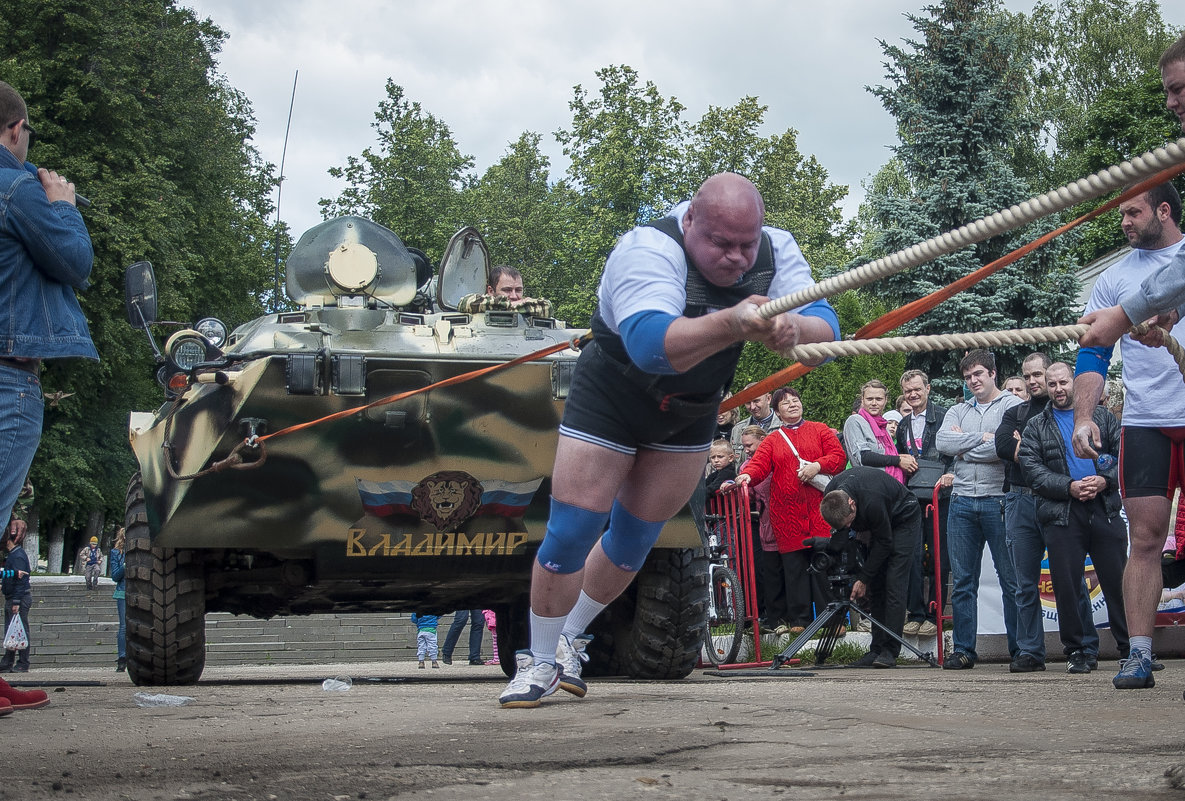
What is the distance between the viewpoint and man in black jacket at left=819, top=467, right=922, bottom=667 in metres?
8.91

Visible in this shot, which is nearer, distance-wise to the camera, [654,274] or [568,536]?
[654,274]

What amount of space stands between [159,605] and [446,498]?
4.94 ft

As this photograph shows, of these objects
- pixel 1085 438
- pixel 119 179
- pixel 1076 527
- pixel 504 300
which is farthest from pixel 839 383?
pixel 1085 438

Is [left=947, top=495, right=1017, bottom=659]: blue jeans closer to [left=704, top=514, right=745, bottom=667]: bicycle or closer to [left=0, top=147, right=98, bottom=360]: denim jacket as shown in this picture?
[left=704, top=514, right=745, bottom=667]: bicycle

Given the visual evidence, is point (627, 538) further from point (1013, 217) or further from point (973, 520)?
point (973, 520)

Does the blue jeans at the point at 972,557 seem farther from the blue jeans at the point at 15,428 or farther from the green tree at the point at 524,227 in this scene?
the green tree at the point at 524,227

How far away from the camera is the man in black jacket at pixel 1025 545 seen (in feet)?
25.7

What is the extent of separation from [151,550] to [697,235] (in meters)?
3.90

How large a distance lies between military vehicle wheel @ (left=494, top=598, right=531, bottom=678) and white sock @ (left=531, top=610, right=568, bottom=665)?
2.89m

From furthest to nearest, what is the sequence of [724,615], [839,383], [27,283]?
[839,383]
[724,615]
[27,283]

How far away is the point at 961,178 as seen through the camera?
83.0 ft

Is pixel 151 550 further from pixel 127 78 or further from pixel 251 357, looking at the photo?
pixel 127 78

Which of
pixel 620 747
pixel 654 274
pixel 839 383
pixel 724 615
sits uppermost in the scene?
pixel 839 383

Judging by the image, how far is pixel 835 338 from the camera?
3805 mm
